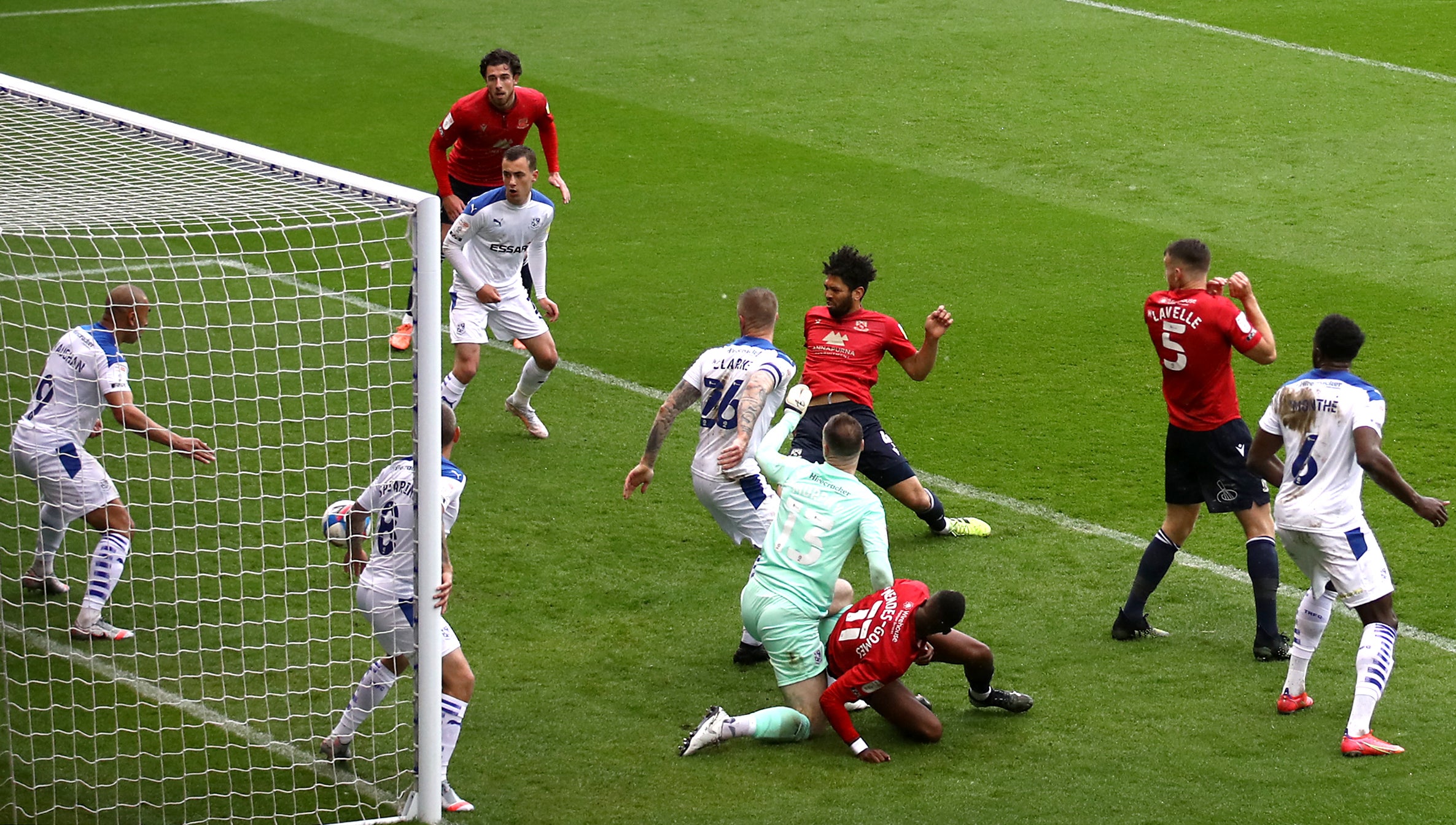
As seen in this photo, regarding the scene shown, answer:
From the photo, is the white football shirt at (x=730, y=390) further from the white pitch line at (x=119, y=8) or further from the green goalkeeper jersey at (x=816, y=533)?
the white pitch line at (x=119, y=8)

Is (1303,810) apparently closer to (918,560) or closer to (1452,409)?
(918,560)

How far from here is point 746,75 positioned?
2092 cm

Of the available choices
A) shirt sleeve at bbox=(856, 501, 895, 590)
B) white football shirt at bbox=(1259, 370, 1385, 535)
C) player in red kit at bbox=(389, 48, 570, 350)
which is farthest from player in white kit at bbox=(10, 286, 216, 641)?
white football shirt at bbox=(1259, 370, 1385, 535)

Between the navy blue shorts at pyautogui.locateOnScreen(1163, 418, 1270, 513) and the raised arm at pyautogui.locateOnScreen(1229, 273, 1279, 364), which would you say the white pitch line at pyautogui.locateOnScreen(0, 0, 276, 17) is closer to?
the navy blue shorts at pyautogui.locateOnScreen(1163, 418, 1270, 513)

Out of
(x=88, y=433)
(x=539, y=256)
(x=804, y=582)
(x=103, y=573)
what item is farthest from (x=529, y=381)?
(x=804, y=582)

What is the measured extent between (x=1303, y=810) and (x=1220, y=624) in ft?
6.45

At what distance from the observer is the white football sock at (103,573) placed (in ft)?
25.4

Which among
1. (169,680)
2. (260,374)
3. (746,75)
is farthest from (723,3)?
(169,680)

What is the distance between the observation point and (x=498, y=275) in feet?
34.4

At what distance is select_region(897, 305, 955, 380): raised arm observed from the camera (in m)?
7.83

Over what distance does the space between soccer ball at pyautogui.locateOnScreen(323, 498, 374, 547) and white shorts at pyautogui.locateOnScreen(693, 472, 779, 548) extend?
213 cm

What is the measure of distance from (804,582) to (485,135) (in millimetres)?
5907

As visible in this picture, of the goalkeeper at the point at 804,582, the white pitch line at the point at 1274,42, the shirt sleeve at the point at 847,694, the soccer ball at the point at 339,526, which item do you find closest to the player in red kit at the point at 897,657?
the shirt sleeve at the point at 847,694

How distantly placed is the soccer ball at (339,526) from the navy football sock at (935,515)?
3530mm
